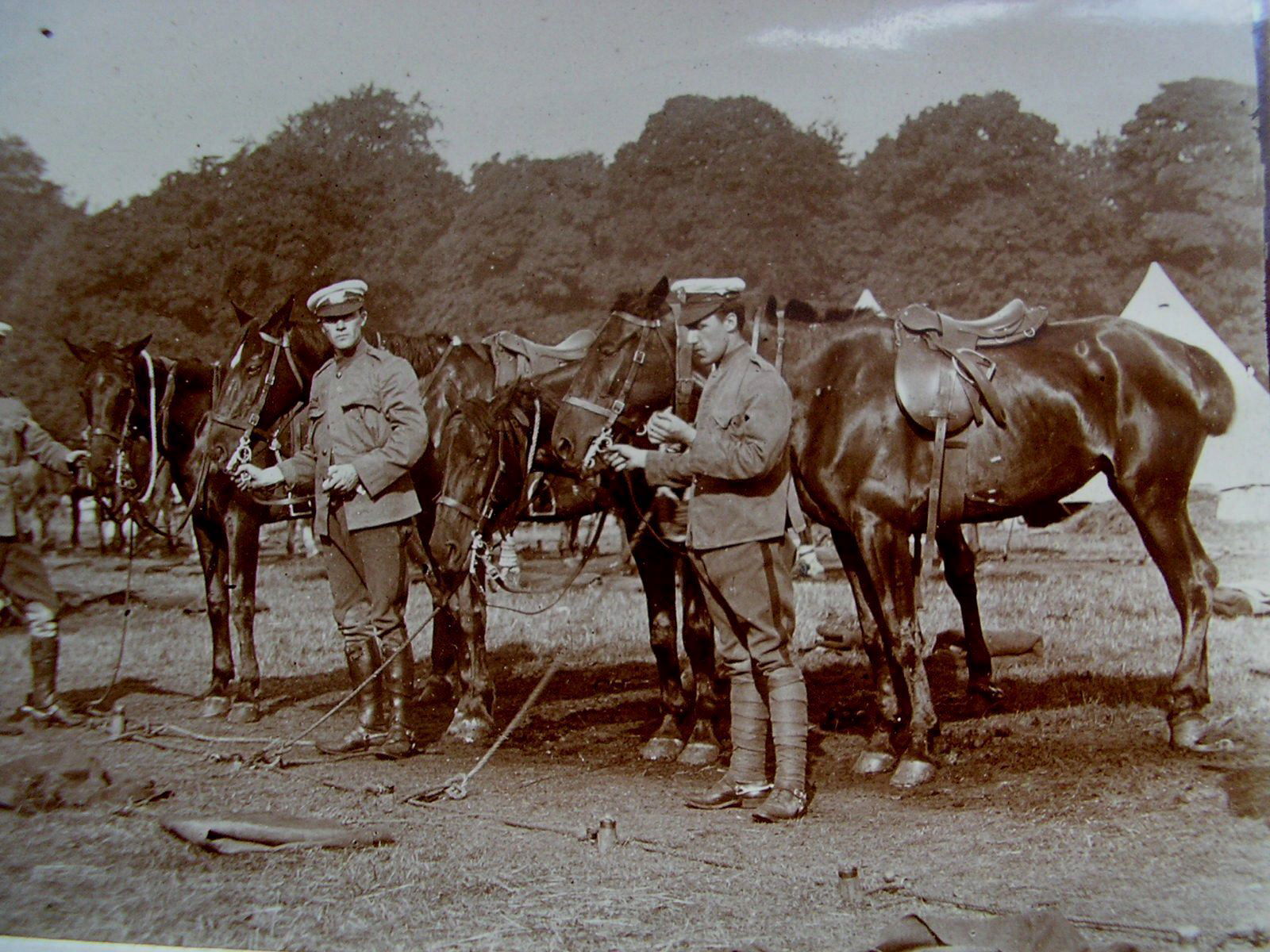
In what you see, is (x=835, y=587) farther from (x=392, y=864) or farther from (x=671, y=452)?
(x=392, y=864)

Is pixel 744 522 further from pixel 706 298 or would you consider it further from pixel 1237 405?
pixel 1237 405

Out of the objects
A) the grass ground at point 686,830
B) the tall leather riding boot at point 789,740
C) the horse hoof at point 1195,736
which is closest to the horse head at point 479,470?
the grass ground at point 686,830

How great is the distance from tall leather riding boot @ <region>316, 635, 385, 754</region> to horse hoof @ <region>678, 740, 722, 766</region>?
5.46ft

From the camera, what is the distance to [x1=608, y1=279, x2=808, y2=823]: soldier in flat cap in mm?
4855

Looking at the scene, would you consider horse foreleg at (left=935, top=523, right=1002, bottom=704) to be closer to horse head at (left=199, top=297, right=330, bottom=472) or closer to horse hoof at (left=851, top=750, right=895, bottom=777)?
horse hoof at (left=851, top=750, right=895, bottom=777)

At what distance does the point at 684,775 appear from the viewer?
579 centimetres

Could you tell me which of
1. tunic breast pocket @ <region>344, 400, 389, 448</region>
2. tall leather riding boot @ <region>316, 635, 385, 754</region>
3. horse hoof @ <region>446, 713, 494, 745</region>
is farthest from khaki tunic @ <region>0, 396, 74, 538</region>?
horse hoof @ <region>446, 713, 494, 745</region>

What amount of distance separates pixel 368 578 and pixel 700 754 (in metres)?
1.99

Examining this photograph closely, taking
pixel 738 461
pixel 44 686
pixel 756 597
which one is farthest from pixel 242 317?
pixel 756 597

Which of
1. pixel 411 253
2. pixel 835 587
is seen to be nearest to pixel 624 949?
pixel 411 253

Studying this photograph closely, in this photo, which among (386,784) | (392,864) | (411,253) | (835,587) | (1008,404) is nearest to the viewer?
(392,864)

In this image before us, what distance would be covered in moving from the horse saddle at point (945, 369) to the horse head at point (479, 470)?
2225 mm

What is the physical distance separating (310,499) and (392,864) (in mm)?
3648

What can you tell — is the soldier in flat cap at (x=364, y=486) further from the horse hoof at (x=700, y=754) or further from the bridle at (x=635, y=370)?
the horse hoof at (x=700, y=754)
